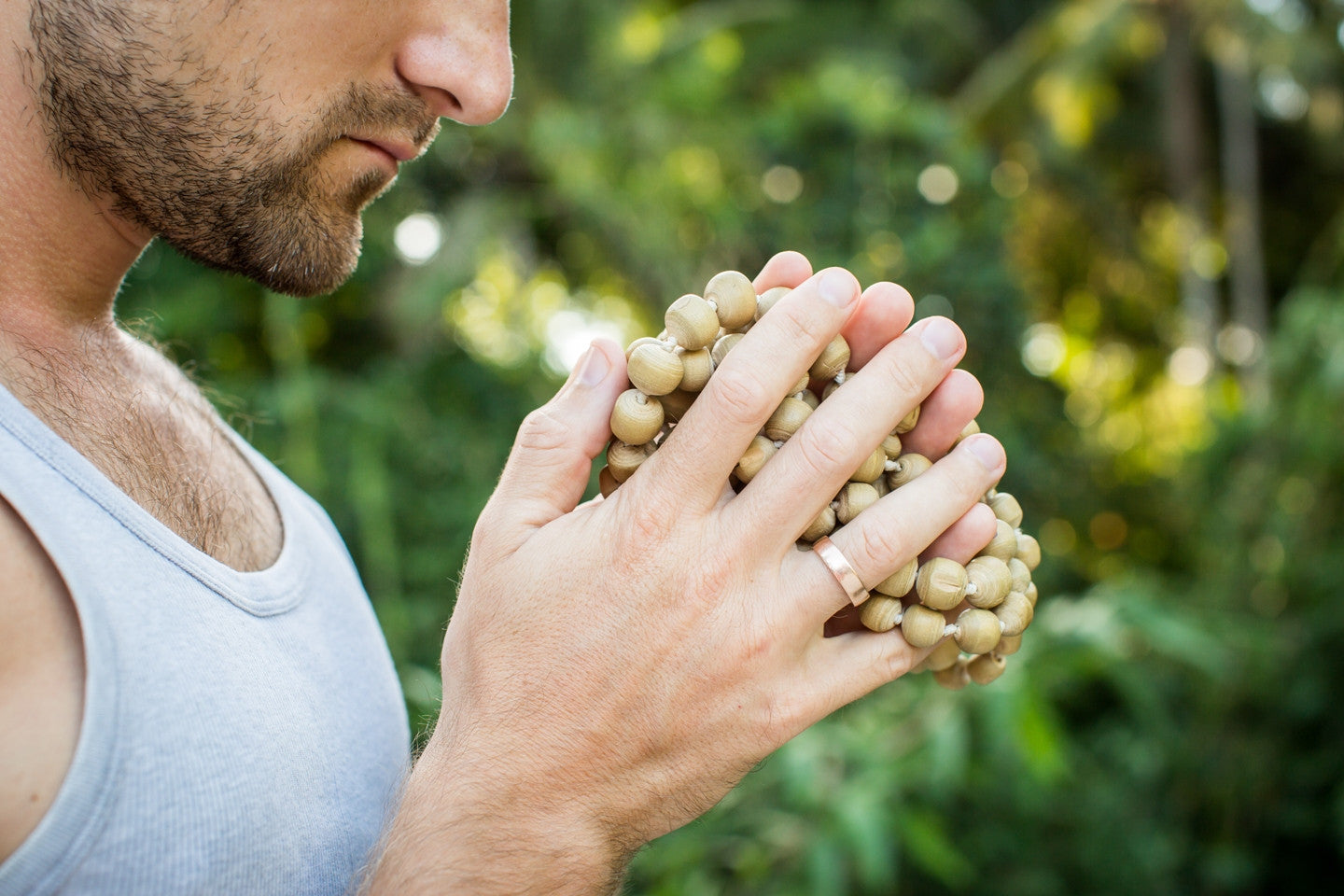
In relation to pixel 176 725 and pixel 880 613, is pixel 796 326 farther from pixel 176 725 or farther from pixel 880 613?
pixel 176 725

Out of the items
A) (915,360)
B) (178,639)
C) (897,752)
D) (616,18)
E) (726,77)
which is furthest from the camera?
(726,77)

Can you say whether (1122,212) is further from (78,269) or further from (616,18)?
(78,269)

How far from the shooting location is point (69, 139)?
106 centimetres

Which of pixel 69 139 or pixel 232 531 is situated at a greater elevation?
pixel 69 139

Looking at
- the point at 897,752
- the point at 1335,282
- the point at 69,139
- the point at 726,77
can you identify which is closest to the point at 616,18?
the point at 726,77

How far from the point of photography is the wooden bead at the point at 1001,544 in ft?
3.79

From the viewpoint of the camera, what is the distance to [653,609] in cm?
97

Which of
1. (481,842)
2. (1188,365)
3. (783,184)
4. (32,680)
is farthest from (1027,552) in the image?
(1188,365)

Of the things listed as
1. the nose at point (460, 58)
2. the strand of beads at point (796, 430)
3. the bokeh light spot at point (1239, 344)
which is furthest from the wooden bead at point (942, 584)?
the bokeh light spot at point (1239, 344)

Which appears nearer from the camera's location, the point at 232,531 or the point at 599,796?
the point at 599,796

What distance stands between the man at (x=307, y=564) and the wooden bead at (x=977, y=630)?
7 centimetres

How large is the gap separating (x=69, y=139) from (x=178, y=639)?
1.90ft

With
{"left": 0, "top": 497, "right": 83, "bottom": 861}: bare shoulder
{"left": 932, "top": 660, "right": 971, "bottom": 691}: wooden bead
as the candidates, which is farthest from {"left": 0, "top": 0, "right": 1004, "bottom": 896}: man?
{"left": 932, "top": 660, "right": 971, "bottom": 691}: wooden bead

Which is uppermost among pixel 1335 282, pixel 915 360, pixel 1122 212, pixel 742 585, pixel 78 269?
pixel 1122 212
